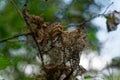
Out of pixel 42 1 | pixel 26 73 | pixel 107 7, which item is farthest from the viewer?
pixel 26 73

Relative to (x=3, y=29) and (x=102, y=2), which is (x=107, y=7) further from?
(x=3, y=29)

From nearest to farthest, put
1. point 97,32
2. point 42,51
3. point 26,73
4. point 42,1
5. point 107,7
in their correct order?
point 42,51
point 107,7
point 42,1
point 26,73
point 97,32

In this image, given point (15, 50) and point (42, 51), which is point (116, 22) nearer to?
point (42, 51)

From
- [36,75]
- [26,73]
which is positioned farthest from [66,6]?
[36,75]

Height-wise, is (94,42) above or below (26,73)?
above

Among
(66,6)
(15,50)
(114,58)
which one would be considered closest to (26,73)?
(15,50)

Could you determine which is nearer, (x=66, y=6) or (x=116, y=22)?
(x=116, y=22)

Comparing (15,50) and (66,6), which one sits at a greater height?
(66,6)

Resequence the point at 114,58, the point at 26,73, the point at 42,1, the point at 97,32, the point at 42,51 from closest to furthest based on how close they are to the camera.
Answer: the point at 42,51
the point at 42,1
the point at 26,73
the point at 97,32
the point at 114,58

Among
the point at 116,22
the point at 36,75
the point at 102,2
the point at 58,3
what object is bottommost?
the point at 36,75
